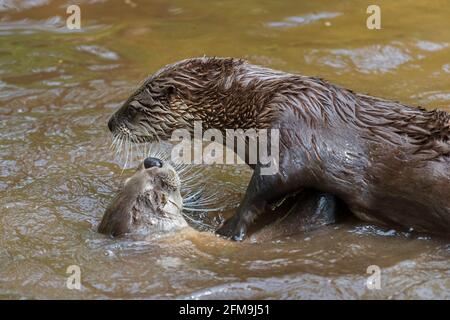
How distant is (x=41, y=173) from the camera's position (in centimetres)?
525

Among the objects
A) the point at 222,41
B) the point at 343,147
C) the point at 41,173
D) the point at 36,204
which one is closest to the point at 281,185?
the point at 343,147

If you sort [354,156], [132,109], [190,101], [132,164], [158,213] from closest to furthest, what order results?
[354,156] < [158,213] < [190,101] < [132,109] < [132,164]

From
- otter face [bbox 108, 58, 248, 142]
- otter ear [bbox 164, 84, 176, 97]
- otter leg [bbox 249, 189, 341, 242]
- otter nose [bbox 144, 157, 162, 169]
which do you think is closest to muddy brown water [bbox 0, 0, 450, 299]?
otter leg [bbox 249, 189, 341, 242]

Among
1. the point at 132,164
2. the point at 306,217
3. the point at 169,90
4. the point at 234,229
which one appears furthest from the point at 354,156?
the point at 132,164

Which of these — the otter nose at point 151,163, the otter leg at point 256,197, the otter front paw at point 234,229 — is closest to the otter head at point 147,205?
→ the otter nose at point 151,163

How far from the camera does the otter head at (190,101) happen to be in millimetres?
4406

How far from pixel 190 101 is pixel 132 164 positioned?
42.9 inches

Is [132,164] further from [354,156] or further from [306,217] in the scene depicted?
[354,156]

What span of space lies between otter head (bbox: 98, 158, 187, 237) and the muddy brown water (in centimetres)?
10

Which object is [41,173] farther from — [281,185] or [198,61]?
[281,185]

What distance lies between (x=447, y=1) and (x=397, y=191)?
5.15 meters

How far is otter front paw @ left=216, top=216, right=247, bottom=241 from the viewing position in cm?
417

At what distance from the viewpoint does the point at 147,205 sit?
4.27 m
